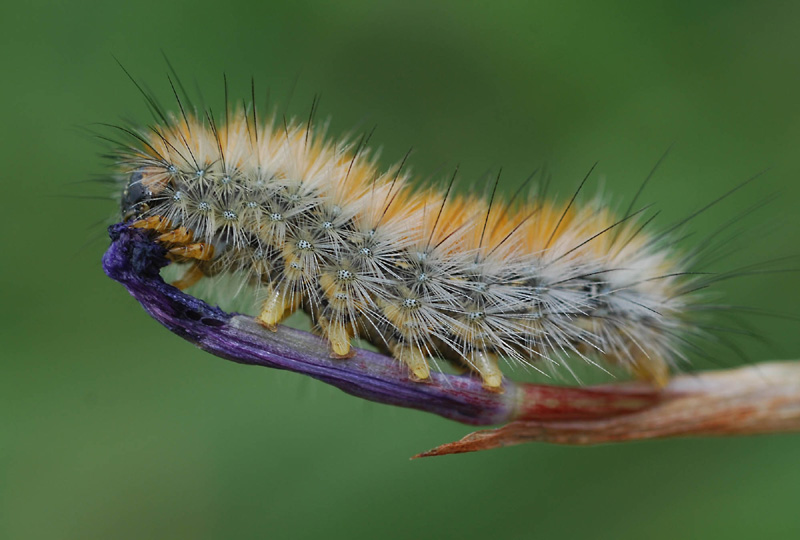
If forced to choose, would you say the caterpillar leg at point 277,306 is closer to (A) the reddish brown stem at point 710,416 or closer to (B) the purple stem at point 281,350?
(B) the purple stem at point 281,350

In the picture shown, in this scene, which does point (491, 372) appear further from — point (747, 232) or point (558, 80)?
point (558, 80)

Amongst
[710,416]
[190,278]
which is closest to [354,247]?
[190,278]

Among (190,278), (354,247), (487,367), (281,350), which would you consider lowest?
(281,350)

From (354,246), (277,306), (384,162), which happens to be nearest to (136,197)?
(277,306)

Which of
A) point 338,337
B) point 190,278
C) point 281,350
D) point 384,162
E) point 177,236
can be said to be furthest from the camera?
point 384,162

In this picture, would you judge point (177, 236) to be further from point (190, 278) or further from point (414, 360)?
point (414, 360)

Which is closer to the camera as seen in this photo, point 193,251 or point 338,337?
point 338,337

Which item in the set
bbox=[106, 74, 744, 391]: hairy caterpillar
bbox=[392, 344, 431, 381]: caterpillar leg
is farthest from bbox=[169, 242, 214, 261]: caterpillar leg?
bbox=[392, 344, 431, 381]: caterpillar leg

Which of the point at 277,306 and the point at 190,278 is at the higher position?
the point at 190,278

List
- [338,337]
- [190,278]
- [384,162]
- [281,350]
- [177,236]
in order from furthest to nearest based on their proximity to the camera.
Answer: [384,162], [190,278], [177,236], [338,337], [281,350]
